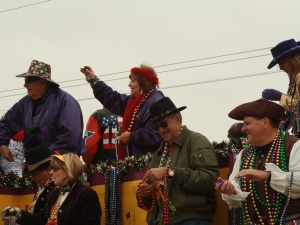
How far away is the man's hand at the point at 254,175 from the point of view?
19.0ft

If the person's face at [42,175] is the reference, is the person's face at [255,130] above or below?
above

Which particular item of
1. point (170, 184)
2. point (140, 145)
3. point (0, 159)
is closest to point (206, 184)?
point (170, 184)

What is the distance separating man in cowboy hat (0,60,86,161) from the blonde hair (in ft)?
3.14

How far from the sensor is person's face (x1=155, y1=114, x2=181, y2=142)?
22.7 ft

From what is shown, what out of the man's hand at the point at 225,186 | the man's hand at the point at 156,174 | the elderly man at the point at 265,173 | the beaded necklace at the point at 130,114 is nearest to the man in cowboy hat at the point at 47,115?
the beaded necklace at the point at 130,114

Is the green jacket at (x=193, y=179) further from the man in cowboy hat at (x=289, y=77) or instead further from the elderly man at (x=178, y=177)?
the man in cowboy hat at (x=289, y=77)

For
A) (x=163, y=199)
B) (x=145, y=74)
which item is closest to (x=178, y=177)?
(x=163, y=199)

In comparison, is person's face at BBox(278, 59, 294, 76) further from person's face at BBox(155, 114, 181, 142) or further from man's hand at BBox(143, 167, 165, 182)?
man's hand at BBox(143, 167, 165, 182)

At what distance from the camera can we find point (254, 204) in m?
6.07

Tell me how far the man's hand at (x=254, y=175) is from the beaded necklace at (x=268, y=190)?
9.3 inches

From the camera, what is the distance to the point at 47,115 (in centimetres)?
873

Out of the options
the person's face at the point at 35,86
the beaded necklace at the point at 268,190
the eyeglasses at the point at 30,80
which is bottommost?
the beaded necklace at the point at 268,190

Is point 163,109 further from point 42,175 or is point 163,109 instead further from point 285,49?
point 42,175

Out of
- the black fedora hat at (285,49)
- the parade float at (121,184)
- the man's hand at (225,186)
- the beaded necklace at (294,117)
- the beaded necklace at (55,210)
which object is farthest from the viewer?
the parade float at (121,184)
